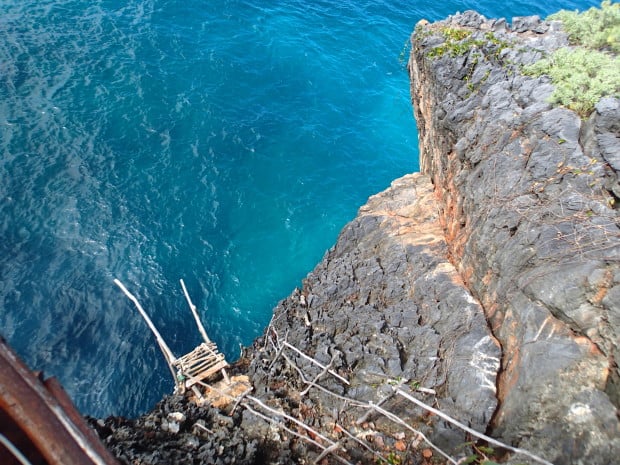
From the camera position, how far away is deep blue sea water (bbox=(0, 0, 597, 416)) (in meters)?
19.0

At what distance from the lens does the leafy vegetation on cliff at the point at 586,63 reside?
11.3 metres

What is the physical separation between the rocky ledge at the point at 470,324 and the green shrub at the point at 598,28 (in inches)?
29.5

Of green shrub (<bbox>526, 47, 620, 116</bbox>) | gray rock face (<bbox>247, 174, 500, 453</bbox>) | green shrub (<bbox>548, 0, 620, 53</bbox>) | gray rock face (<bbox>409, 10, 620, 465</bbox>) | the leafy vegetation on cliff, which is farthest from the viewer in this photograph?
green shrub (<bbox>548, 0, 620, 53</bbox>)

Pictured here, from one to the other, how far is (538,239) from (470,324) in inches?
106

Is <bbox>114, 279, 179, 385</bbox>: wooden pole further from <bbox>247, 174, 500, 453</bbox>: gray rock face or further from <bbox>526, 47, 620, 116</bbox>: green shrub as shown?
<bbox>526, 47, 620, 116</bbox>: green shrub

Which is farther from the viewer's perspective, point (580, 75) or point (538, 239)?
point (580, 75)

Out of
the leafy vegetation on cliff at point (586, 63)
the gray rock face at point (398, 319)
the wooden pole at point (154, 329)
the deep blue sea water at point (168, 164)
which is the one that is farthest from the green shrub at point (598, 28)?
the wooden pole at point (154, 329)

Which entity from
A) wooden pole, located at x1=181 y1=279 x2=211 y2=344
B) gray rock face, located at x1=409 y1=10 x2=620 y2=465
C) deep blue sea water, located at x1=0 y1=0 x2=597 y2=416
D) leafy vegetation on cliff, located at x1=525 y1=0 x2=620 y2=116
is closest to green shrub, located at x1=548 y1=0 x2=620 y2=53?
leafy vegetation on cliff, located at x1=525 y1=0 x2=620 y2=116

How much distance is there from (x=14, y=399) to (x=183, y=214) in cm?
2107

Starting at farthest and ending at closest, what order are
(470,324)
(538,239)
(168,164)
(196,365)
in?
(168,164), (196,365), (470,324), (538,239)

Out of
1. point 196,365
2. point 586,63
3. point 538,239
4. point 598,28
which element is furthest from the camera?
point 196,365

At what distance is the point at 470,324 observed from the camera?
35.8ft

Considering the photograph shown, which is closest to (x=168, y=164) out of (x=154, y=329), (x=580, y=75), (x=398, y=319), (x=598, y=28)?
(x=154, y=329)

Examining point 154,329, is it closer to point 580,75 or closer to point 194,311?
point 194,311
